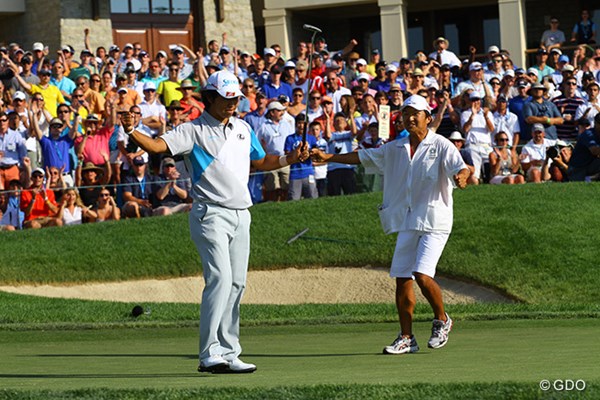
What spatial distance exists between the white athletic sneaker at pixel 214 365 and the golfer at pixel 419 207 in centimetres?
174

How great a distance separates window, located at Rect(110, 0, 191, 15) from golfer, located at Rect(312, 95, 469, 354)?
80.7 ft

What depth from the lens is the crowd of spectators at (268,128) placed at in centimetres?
1925

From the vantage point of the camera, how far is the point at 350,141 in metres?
19.9

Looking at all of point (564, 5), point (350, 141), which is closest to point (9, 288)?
point (350, 141)

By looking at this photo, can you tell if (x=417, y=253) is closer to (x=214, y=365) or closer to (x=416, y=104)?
(x=416, y=104)

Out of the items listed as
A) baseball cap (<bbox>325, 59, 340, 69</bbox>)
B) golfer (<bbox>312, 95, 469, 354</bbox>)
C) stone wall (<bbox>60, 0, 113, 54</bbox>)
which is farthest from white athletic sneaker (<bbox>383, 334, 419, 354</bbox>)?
stone wall (<bbox>60, 0, 113, 54</bbox>)

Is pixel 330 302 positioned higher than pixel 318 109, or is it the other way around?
pixel 318 109

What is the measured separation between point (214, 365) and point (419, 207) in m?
2.31

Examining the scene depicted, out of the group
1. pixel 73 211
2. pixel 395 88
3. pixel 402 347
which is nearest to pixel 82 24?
pixel 395 88

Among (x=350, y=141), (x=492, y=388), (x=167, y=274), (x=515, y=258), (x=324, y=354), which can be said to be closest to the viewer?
(x=492, y=388)

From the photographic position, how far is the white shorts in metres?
9.66

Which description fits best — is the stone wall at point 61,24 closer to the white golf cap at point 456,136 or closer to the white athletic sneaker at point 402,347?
the white golf cap at point 456,136

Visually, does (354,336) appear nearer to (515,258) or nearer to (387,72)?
(515,258)

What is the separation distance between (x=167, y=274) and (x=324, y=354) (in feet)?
28.4
